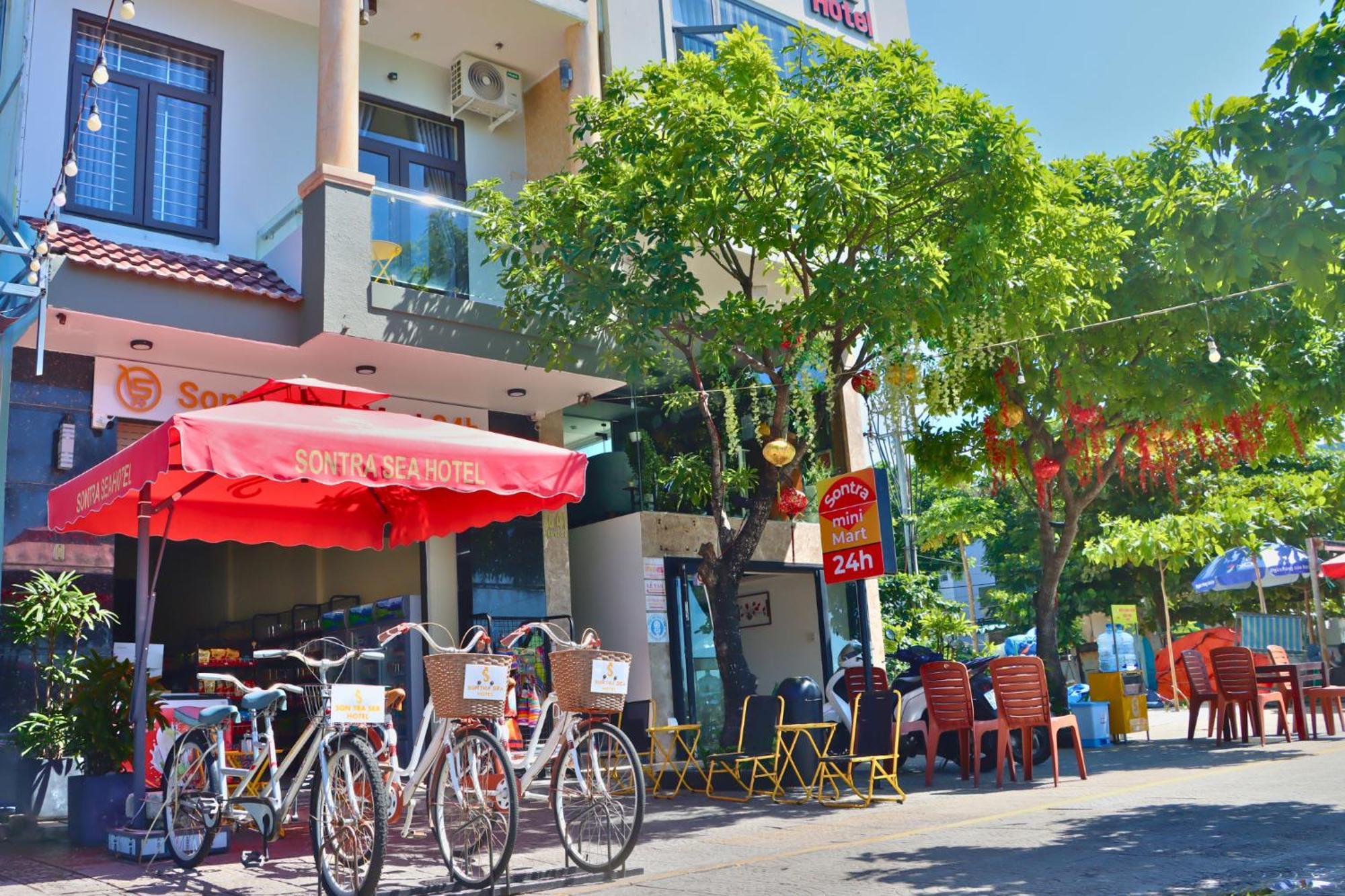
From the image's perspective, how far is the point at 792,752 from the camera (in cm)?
974

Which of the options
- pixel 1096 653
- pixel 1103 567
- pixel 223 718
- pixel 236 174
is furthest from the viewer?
pixel 1103 567

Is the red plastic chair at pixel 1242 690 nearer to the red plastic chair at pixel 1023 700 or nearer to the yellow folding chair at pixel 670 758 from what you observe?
the red plastic chair at pixel 1023 700

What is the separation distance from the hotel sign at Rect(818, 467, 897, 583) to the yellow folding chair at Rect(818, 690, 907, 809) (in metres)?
1.06

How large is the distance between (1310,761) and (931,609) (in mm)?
9242

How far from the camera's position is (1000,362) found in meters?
13.0

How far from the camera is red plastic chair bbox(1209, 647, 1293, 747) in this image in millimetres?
12086

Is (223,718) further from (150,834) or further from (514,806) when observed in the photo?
(514,806)

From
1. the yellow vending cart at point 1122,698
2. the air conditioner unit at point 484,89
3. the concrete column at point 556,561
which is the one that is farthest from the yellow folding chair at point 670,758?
the air conditioner unit at point 484,89

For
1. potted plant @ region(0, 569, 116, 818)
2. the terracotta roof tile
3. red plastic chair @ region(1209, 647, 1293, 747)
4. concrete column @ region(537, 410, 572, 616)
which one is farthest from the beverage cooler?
red plastic chair @ region(1209, 647, 1293, 747)

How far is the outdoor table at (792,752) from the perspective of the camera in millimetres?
9133

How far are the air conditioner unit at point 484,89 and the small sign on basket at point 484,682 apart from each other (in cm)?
933

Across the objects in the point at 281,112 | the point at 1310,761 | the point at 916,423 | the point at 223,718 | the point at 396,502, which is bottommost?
the point at 1310,761

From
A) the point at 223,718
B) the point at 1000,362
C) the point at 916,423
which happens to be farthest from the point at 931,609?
the point at 223,718

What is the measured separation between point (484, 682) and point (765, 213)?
5.65 meters
